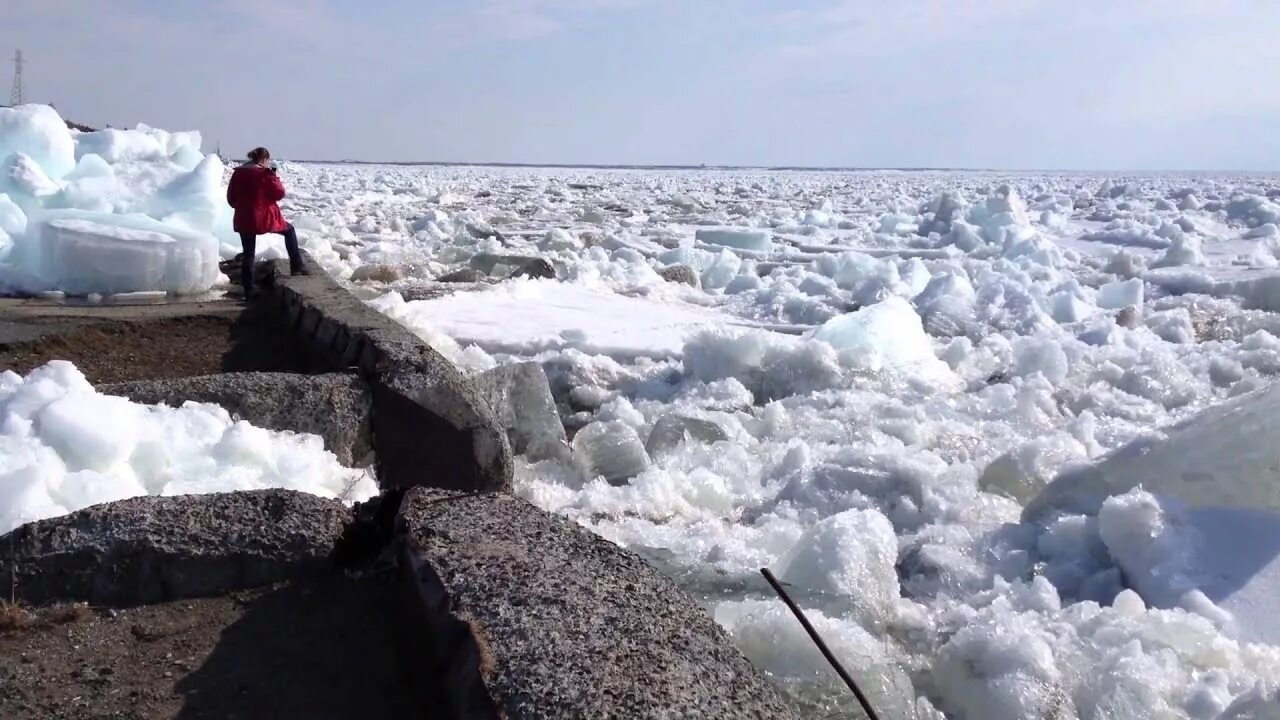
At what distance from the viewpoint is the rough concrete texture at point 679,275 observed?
8.34 meters

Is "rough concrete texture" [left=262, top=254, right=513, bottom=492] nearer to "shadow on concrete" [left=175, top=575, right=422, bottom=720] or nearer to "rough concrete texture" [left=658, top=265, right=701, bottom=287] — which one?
"shadow on concrete" [left=175, top=575, right=422, bottom=720]

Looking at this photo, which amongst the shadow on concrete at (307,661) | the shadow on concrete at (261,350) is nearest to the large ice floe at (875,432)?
the shadow on concrete at (307,661)

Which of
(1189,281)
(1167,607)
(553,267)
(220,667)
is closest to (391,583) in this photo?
(220,667)

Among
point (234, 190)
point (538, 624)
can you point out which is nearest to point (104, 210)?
point (234, 190)

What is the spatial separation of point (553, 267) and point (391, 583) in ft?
19.8

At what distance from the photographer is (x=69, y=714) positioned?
166 centimetres

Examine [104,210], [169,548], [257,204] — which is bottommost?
[169,548]

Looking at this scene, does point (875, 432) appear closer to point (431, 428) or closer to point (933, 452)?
point (933, 452)

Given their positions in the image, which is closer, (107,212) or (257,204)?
(257,204)

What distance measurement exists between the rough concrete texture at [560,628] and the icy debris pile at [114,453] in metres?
0.68

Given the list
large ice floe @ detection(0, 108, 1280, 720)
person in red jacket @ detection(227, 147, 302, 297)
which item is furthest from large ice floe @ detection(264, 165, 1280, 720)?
person in red jacket @ detection(227, 147, 302, 297)

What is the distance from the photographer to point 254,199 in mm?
5688

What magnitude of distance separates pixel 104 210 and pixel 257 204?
1451 mm

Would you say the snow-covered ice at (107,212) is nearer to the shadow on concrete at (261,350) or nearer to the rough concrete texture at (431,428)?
the shadow on concrete at (261,350)
